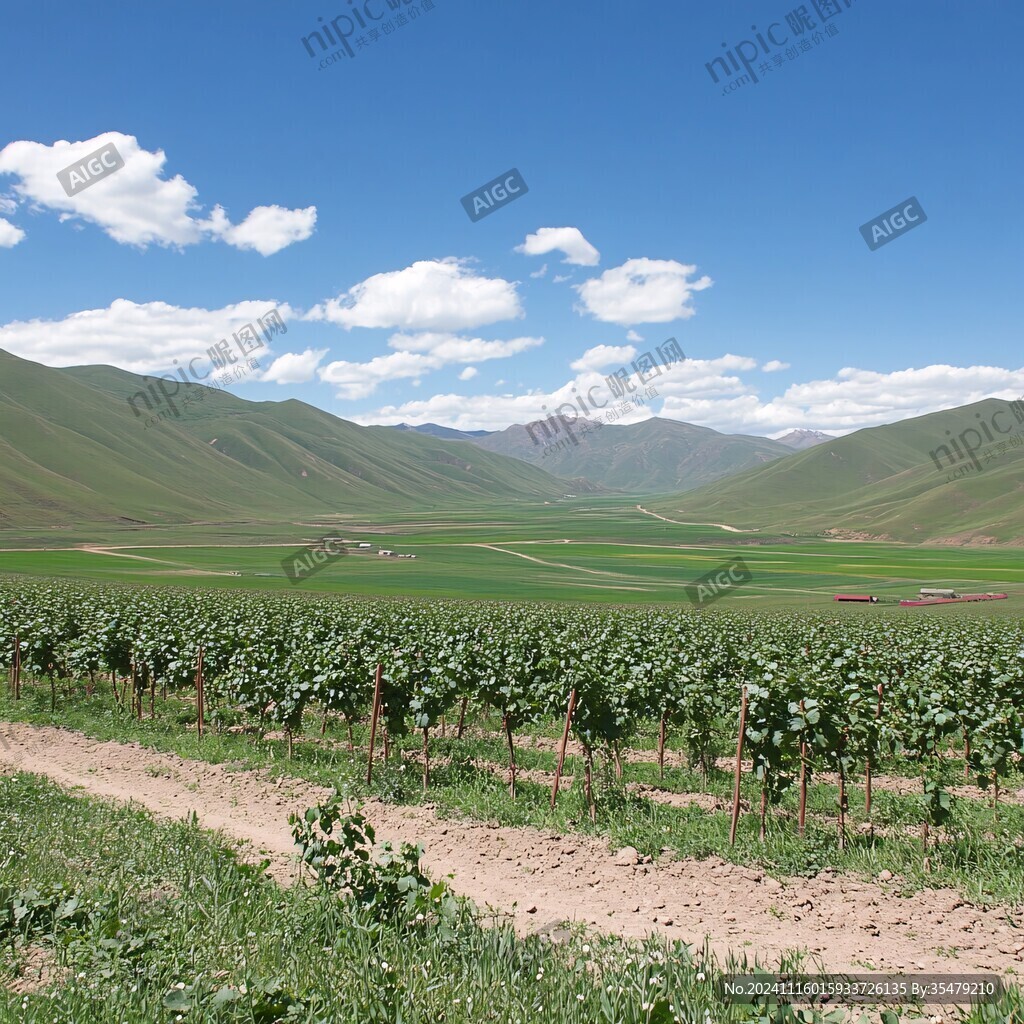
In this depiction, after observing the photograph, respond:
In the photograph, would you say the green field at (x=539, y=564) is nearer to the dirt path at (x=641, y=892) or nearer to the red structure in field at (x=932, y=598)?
the red structure in field at (x=932, y=598)

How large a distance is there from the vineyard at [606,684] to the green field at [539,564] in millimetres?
41376

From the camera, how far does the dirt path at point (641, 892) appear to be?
8.44 m

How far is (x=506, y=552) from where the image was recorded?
125 metres

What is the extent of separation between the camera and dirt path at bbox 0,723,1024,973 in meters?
8.44

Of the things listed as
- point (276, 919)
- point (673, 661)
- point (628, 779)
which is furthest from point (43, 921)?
point (673, 661)

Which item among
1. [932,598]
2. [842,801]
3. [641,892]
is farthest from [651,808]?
[932,598]

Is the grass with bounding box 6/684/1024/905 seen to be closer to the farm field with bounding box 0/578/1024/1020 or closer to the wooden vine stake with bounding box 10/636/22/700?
the farm field with bounding box 0/578/1024/1020

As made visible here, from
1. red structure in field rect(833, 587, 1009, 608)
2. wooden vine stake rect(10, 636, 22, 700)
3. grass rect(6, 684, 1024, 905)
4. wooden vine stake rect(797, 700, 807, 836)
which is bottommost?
red structure in field rect(833, 587, 1009, 608)

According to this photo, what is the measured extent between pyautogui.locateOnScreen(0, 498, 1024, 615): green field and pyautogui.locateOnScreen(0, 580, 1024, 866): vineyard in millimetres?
41376

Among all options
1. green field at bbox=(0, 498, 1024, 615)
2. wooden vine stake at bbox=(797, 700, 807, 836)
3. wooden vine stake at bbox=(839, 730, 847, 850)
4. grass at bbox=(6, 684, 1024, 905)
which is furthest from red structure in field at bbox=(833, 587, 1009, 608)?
wooden vine stake at bbox=(797, 700, 807, 836)

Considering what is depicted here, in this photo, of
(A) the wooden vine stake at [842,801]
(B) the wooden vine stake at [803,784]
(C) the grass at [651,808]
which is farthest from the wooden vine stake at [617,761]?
(A) the wooden vine stake at [842,801]

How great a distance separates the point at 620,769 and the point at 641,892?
615cm

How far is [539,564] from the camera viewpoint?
348ft

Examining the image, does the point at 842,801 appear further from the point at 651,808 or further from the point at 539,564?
the point at 539,564
